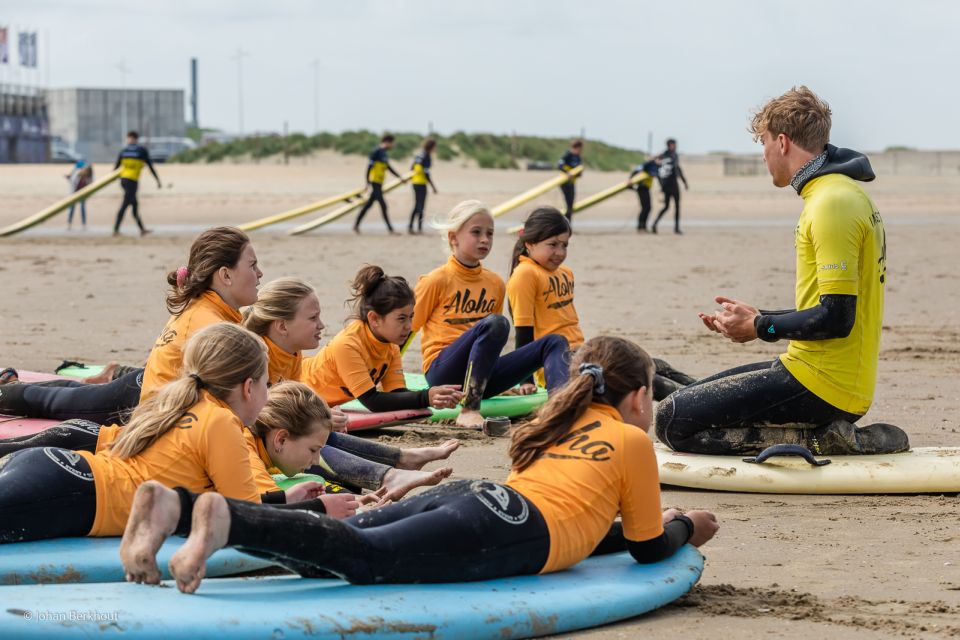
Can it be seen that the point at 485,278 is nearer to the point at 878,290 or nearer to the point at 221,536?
the point at 878,290

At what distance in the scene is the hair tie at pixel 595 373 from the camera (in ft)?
12.9

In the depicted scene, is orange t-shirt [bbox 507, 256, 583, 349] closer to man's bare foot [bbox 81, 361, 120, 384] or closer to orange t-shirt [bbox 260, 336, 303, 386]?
orange t-shirt [bbox 260, 336, 303, 386]

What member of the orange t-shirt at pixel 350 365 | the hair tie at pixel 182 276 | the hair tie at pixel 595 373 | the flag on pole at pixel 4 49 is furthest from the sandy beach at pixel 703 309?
the flag on pole at pixel 4 49

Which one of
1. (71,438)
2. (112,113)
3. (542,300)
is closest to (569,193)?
(542,300)

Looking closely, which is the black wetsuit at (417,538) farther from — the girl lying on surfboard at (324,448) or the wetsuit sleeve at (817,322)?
the wetsuit sleeve at (817,322)

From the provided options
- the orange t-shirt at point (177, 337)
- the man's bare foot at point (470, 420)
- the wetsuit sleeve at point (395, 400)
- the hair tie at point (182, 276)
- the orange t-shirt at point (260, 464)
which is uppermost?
the hair tie at point (182, 276)

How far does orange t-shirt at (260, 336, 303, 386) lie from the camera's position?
228 inches

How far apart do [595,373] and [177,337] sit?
6.68 feet

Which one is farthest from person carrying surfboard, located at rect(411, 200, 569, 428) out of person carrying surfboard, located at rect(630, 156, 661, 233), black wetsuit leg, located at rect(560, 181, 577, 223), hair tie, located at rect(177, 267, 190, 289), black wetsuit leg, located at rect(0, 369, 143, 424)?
black wetsuit leg, located at rect(560, 181, 577, 223)

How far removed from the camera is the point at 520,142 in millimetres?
62625

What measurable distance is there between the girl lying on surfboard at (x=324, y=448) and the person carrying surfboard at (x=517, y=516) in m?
1.00

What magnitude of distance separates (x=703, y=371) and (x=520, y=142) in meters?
54.4

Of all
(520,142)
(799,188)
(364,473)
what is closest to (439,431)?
(364,473)

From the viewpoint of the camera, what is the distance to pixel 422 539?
12.2 ft
